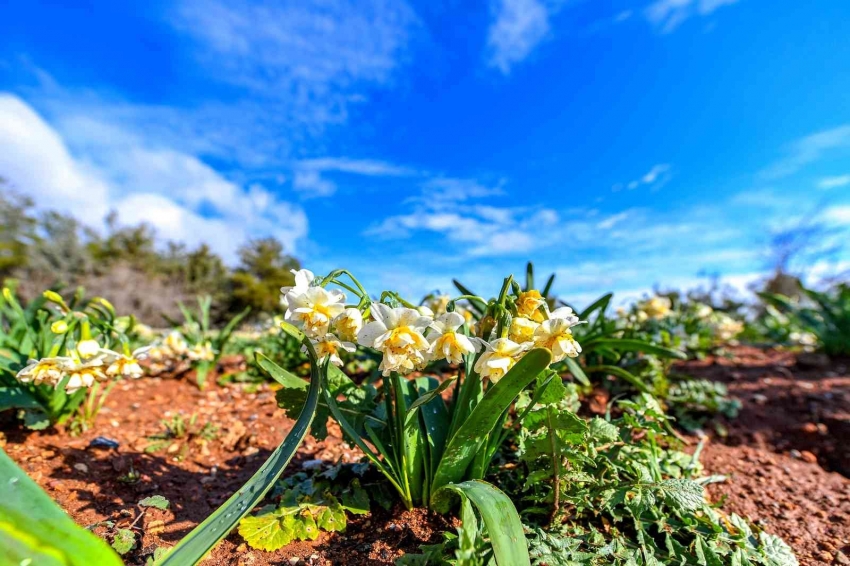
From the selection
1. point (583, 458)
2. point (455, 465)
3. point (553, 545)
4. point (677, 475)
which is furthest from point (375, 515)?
point (677, 475)

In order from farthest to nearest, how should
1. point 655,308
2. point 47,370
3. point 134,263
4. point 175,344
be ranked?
point 134,263, point 655,308, point 175,344, point 47,370

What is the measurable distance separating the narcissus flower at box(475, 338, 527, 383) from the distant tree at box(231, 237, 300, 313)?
16.8 metres

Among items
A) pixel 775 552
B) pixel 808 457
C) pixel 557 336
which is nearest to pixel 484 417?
pixel 557 336

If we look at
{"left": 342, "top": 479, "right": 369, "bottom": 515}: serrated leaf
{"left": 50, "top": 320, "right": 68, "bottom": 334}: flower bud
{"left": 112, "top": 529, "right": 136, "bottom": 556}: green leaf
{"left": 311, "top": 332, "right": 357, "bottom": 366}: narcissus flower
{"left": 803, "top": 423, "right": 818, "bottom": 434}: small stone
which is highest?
{"left": 50, "top": 320, "right": 68, "bottom": 334}: flower bud

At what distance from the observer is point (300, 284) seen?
118 cm

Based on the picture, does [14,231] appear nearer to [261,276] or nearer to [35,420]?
[261,276]

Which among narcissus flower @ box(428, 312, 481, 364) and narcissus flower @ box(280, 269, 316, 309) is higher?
narcissus flower @ box(280, 269, 316, 309)

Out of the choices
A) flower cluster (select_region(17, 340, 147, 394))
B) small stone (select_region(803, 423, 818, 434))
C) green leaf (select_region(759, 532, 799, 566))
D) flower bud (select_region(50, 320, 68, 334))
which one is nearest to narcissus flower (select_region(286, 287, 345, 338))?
flower cluster (select_region(17, 340, 147, 394))

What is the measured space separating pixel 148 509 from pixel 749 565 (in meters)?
2.10

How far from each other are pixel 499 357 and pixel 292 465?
4.40ft

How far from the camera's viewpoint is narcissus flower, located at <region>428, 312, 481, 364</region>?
3.69 feet

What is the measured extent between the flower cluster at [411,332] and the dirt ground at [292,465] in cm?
69

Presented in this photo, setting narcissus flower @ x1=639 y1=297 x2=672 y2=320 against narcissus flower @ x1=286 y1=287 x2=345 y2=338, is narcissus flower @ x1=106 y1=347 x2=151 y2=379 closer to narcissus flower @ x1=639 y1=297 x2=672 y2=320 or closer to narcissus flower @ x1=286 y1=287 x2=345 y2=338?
narcissus flower @ x1=286 y1=287 x2=345 y2=338

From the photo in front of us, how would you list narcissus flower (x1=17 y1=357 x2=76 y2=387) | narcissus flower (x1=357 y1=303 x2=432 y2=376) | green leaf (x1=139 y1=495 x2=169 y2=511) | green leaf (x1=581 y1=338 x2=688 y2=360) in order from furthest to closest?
1. green leaf (x1=581 y1=338 x2=688 y2=360)
2. narcissus flower (x1=17 y1=357 x2=76 y2=387)
3. green leaf (x1=139 y1=495 x2=169 y2=511)
4. narcissus flower (x1=357 y1=303 x2=432 y2=376)
